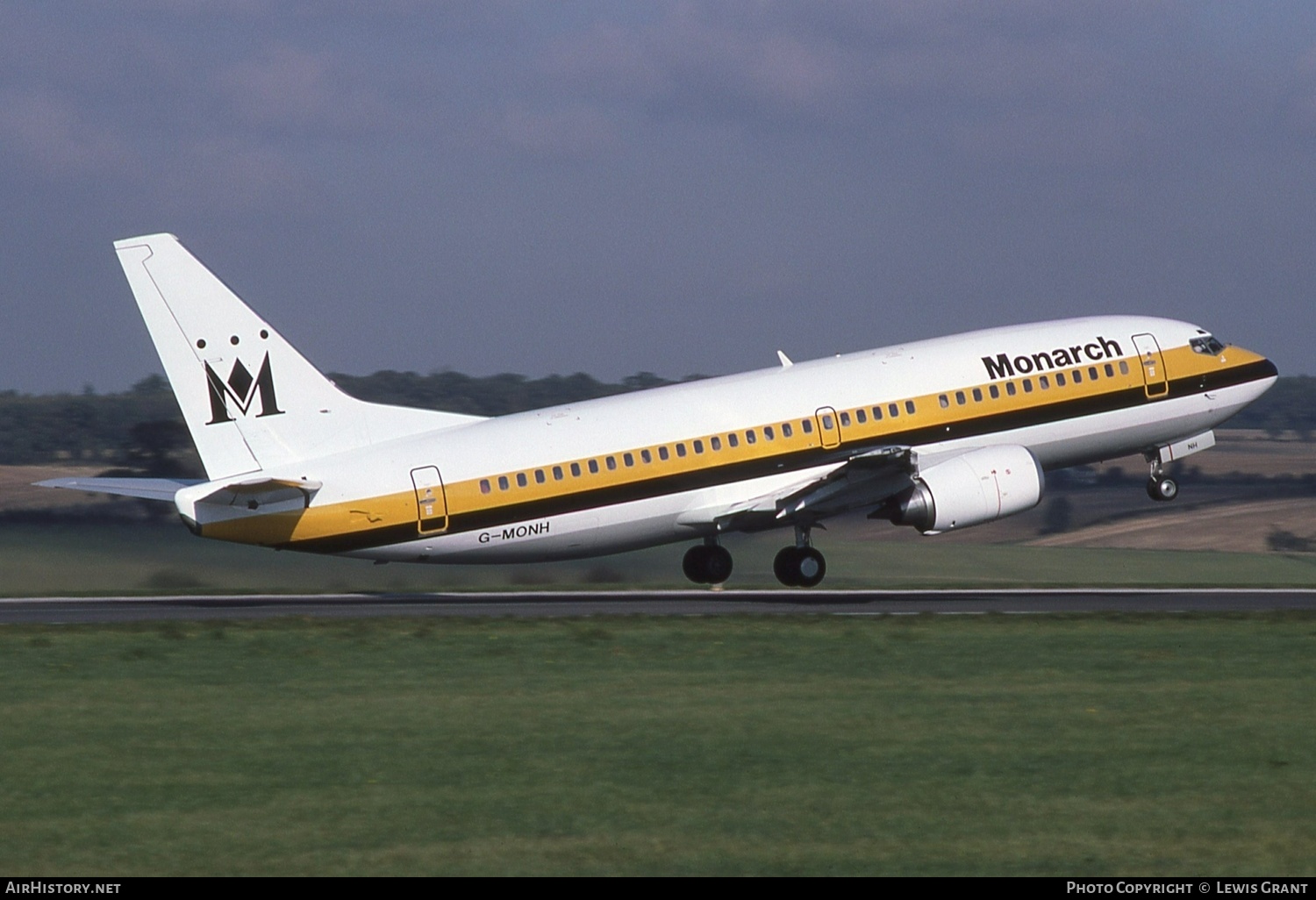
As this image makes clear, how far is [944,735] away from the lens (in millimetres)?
19484

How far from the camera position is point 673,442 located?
3888 centimetres

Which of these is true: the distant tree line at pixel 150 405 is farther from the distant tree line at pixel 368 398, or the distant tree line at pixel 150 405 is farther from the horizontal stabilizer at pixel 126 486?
the horizontal stabilizer at pixel 126 486

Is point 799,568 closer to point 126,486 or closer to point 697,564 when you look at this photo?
point 697,564

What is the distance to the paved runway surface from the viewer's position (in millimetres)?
35875

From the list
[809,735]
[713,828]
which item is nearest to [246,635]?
[809,735]

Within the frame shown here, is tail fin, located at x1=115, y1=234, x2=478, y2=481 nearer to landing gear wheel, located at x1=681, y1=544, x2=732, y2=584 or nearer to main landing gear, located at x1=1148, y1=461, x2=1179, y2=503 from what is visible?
landing gear wheel, located at x1=681, y1=544, x2=732, y2=584

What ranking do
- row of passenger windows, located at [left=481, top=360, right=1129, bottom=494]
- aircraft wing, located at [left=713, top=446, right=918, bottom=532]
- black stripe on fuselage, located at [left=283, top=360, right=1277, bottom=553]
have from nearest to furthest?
black stripe on fuselage, located at [left=283, top=360, right=1277, bottom=553]
row of passenger windows, located at [left=481, top=360, right=1129, bottom=494]
aircraft wing, located at [left=713, top=446, right=918, bottom=532]

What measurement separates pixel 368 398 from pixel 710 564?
48472 millimetres

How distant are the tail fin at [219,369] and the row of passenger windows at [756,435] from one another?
14.2 ft

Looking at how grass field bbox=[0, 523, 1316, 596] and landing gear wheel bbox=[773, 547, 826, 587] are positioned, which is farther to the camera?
grass field bbox=[0, 523, 1316, 596]

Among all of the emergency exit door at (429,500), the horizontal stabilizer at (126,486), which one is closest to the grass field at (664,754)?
the horizontal stabilizer at (126,486)

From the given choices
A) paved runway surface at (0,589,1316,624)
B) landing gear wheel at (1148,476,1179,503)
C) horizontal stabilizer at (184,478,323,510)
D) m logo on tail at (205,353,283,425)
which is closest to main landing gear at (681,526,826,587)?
paved runway surface at (0,589,1316,624)

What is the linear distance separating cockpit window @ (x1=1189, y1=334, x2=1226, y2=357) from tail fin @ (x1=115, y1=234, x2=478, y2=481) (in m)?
22.6
